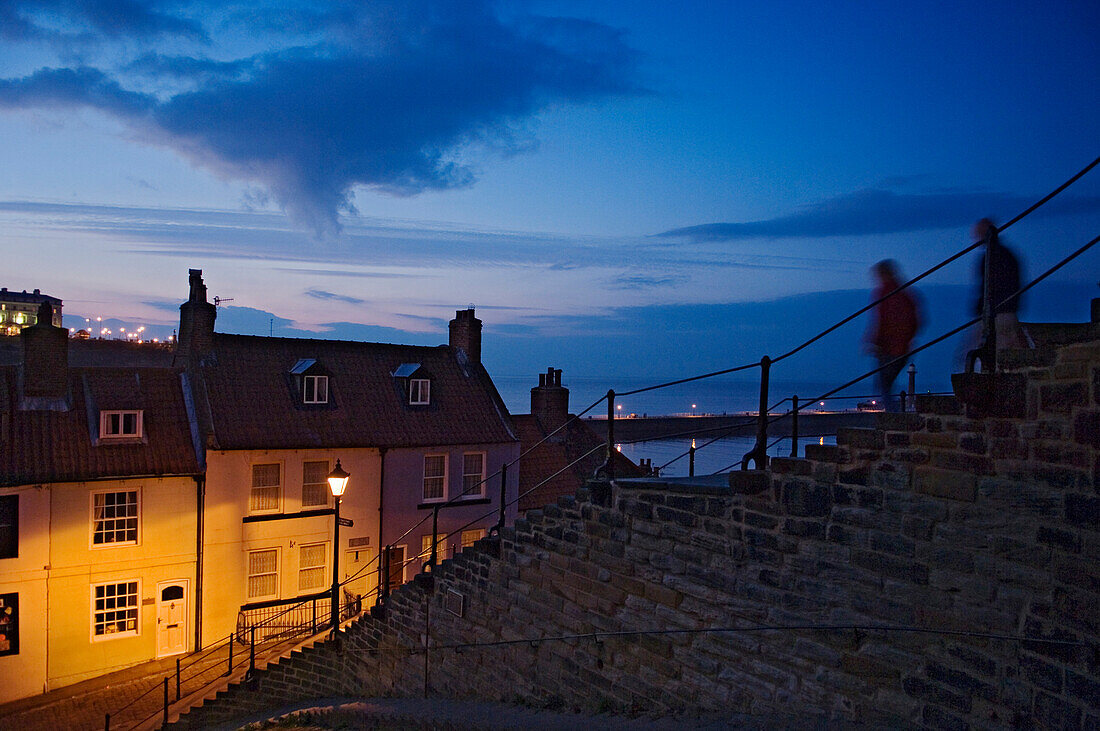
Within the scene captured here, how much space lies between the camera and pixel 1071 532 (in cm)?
424

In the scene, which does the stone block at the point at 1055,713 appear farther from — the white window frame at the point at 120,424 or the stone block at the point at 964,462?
the white window frame at the point at 120,424

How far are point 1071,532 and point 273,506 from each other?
58.7 ft

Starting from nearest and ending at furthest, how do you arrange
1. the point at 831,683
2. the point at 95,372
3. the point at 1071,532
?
the point at 1071,532 < the point at 831,683 < the point at 95,372

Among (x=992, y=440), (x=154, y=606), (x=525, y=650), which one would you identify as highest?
(x=992, y=440)

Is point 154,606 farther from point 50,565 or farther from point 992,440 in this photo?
point 992,440

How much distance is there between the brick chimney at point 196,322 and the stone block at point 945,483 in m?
19.2

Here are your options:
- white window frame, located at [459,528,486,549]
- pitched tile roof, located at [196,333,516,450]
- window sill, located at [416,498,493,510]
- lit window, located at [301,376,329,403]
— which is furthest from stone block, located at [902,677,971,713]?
lit window, located at [301,376,329,403]

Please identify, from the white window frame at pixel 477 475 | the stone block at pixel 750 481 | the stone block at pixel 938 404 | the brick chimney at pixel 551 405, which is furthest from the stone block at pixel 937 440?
the brick chimney at pixel 551 405

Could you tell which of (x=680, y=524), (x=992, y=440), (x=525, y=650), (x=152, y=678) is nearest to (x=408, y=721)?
(x=525, y=650)

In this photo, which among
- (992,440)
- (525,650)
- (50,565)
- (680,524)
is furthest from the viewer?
(50,565)

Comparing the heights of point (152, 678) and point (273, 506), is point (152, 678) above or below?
below

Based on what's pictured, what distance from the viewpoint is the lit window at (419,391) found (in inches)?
858

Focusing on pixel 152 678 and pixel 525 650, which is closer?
pixel 525 650

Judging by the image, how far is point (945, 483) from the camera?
16.1ft
